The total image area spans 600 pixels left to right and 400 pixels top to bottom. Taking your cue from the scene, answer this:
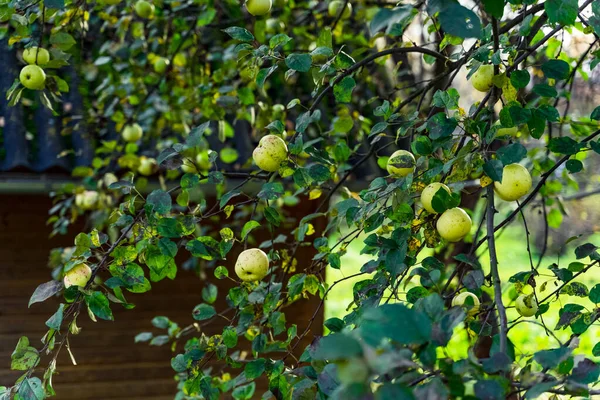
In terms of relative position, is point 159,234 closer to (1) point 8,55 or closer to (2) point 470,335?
(2) point 470,335

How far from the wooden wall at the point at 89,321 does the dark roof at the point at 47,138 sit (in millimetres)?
483

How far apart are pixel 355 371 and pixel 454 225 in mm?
813

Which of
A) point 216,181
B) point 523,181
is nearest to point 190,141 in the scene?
point 216,181

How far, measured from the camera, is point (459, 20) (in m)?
0.97

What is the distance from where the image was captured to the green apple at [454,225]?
5.10 feet

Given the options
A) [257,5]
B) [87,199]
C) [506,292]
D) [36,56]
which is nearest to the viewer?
[257,5]

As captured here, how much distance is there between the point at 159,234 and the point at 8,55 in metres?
2.72

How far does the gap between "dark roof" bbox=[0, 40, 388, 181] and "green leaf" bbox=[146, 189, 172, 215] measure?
55.9 inches

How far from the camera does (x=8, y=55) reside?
392cm

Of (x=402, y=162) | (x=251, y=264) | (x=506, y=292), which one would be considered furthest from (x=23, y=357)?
(x=506, y=292)

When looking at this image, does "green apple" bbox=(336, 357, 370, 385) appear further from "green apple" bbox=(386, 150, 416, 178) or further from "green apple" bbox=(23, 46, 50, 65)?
"green apple" bbox=(23, 46, 50, 65)

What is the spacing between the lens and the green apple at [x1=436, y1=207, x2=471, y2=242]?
5.10ft

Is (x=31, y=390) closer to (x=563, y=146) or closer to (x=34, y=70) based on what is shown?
(x=34, y=70)

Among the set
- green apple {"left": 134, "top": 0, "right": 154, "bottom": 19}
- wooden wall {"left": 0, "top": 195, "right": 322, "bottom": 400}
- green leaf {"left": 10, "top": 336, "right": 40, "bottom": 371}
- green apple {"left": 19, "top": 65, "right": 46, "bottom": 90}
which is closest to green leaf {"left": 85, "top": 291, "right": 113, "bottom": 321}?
green leaf {"left": 10, "top": 336, "right": 40, "bottom": 371}
